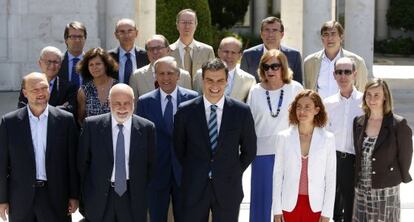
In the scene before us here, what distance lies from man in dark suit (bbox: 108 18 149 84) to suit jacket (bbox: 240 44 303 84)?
1.12 meters

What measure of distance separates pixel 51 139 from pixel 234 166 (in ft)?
5.10

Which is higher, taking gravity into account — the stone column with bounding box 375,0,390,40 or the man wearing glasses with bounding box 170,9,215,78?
the stone column with bounding box 375,0,390,40

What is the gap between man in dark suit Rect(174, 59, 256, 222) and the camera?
658 centimetres

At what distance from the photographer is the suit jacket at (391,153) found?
263 inches

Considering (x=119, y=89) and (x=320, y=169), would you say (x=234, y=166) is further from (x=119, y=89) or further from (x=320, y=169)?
(x=119, y=89)

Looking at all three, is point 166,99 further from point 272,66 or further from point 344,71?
point 344,71

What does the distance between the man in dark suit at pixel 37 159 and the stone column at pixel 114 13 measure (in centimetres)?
931

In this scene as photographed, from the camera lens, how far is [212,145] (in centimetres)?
659

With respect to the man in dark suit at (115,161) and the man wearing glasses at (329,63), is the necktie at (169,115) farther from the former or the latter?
the man wearing glasses at (329,63)

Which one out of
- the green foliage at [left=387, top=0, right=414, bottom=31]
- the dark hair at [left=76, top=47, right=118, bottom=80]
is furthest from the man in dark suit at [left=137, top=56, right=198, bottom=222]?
the green foliage at [left=387, top=0, right=414, bottom=31]

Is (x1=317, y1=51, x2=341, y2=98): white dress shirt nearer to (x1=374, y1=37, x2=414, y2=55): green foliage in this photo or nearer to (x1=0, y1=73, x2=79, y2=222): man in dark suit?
(x1=0, y1=73, x2=79, y2=222): man in dark suit

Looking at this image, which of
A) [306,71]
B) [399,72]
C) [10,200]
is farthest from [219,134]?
[399,72]

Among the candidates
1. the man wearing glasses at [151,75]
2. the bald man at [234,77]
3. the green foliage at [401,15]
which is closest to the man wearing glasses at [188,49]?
the man wearing glasses at [151,75]

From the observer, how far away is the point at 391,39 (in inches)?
1431
